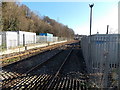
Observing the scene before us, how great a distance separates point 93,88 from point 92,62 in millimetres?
1980

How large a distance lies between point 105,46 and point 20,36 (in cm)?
2127

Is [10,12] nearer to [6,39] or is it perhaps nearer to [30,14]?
[6,39]

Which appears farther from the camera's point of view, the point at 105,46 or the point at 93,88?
the point at 105,46

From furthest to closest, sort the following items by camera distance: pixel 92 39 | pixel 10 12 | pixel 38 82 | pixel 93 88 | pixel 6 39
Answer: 1. pixel 10 12
2. pixel 6 39
3. pixel 92 39
4. pixel 38 82
5. pixel 93 88

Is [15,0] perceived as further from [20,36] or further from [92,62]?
[92,62]

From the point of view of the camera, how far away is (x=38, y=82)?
519 cm

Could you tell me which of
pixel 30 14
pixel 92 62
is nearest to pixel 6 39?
pixel 92 62

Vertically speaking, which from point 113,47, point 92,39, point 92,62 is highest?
point 92,39

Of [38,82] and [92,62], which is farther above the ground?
[92,62]

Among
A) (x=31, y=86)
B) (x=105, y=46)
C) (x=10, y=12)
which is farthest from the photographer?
(x=10, y=12)

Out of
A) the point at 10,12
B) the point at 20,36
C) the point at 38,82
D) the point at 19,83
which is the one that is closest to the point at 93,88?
the point at 38,82

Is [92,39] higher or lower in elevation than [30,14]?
lower

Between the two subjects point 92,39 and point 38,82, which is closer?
point 38,82

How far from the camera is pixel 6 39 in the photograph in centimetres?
1769
